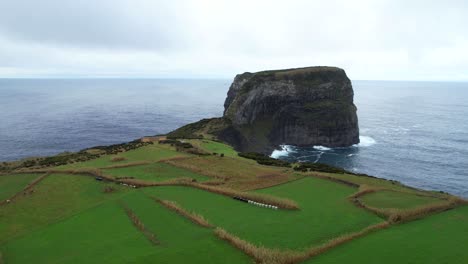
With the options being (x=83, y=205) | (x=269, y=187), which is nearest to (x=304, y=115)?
(x=269, y=187)

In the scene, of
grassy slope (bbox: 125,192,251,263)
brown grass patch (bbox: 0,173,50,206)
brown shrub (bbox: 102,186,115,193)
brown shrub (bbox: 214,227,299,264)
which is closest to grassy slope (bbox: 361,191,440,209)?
brown shrub (bbox: 214,227,299,264)

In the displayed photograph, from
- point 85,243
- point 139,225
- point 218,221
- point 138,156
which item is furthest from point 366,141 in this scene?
point 85,243

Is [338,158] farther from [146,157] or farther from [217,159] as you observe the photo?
[146,157]

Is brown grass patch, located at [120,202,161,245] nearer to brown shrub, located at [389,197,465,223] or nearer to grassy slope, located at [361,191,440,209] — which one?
brown shrub, located at [389,197,465,223]

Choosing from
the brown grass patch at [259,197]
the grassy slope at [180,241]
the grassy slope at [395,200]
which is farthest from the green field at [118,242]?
the grassy slope at [395,200]

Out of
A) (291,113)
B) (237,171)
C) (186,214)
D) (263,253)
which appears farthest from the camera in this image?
(291,113)

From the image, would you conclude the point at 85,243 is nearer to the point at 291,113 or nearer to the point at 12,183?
the point at 12,183
